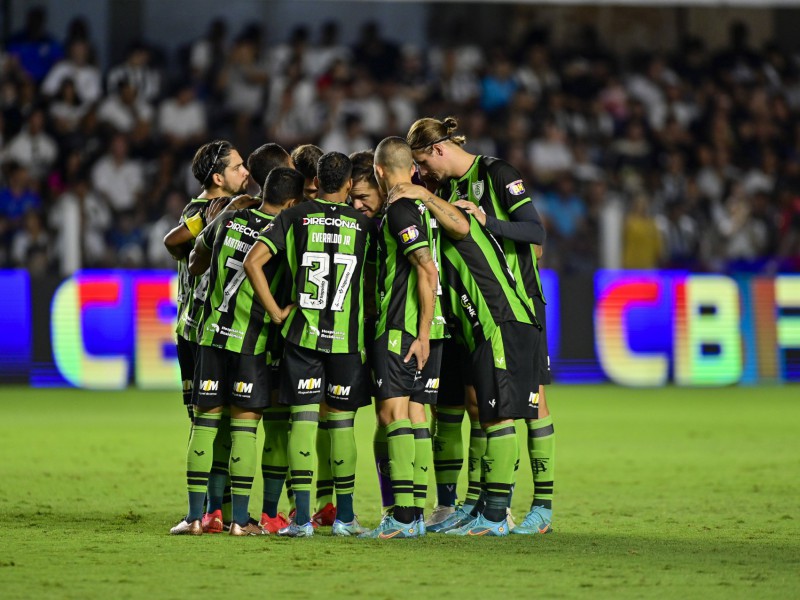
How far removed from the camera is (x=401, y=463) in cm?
634

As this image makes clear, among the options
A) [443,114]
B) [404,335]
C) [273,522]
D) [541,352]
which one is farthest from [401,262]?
[443,114]

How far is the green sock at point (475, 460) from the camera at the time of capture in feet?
22.8

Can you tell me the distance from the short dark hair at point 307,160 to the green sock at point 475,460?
5.28 ft

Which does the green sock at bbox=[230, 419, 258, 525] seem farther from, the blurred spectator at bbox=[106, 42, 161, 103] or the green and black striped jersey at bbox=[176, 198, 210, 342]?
the blurred spectator at bbox=[106, 42, 161, 103]

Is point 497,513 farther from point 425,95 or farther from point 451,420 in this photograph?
point 425,95

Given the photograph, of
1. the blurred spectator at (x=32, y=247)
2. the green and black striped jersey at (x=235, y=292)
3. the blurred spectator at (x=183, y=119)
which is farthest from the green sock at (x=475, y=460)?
the blurred spectator at (x=183, y=119)

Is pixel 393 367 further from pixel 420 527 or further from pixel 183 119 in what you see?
pixel 183 119

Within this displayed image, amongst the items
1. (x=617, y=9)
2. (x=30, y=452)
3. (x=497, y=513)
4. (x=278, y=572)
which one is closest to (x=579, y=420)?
(x=30, y=452)

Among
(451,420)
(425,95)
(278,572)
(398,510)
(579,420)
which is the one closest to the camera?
(278,572)

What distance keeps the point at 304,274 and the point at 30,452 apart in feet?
15.8

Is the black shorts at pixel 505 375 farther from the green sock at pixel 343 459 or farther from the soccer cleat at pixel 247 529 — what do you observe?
the soccer cleat at pixel 247 529

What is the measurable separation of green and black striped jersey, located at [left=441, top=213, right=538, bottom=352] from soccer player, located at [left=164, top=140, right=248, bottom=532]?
125cm

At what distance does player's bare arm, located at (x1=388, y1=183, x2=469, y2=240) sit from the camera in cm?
→ 643

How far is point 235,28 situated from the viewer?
19.8 meters
